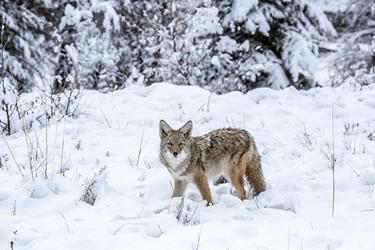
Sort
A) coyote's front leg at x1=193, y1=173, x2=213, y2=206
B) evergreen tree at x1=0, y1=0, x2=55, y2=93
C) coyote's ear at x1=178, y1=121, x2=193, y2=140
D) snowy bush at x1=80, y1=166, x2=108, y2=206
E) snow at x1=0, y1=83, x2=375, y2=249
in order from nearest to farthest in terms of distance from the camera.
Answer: snow at x1=0, y1=83, x2=375, y2=249 → snowy bush at x1=80, y1=166, x2=108, y2=206 → coyote's front leg at x1=193, y1=173, x2=213, y2=206 → coyote's ear at x1=178, y1=121, x2=193, y2=140 → evergreen tree at x1=0, y1=0, x2=55, y2=93

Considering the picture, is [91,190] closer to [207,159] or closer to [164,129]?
[164,129]

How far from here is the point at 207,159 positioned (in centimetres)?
541

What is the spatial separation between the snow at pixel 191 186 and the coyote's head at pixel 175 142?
568mm

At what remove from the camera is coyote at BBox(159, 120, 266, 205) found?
5.15m

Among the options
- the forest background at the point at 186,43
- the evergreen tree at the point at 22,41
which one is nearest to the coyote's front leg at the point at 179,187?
the forest background at the point at 186,43

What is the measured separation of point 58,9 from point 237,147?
1400 cm

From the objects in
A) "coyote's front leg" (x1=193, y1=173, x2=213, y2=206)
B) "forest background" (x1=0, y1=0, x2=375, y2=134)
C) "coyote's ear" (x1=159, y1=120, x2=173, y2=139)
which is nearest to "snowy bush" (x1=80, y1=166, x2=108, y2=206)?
"coyote's ear" (x1=159, y1=120, x2=173, y2=139)

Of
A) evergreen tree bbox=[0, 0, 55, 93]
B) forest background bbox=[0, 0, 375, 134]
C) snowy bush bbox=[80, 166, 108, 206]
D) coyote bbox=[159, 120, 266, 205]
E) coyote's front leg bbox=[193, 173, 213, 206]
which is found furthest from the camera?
evergreen tree bbox=[0, 0, 55, 93]

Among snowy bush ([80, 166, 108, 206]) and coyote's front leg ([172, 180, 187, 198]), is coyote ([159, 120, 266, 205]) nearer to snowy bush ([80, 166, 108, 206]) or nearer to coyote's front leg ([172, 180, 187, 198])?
coyote's front leg ([172, 180, 187, 198])

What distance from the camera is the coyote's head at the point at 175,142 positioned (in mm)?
5086

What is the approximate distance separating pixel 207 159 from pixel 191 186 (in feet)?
2.26

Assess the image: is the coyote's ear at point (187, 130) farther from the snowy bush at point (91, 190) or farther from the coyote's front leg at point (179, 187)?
the snowy bush at point (91, 190)

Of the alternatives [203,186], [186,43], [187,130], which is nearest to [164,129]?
[187,130]

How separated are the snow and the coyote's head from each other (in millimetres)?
568
